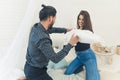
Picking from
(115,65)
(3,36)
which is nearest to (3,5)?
(3,36)

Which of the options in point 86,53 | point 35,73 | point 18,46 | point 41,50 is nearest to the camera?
point 41,50

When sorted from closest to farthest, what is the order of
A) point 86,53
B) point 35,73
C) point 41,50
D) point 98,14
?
point 41,50 < point 35,73 < point 86,53 < point 98,14

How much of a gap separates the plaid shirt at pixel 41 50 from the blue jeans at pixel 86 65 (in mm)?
605

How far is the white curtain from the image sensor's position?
2.20 metres

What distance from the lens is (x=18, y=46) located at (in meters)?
2.23

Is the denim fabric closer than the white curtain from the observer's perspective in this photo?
Yes

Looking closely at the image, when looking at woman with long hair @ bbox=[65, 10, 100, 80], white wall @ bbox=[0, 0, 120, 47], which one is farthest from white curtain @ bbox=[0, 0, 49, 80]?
woman with long hair @ bbox=[65, 10, 100, 80]

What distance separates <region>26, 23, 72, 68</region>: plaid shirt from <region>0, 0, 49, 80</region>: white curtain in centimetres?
37

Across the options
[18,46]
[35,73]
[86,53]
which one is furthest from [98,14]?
[35,73]

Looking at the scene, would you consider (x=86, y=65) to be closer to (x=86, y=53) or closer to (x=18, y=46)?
(x=86, y=53)

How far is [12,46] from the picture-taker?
2.24 metres

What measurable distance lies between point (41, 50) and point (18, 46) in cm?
57

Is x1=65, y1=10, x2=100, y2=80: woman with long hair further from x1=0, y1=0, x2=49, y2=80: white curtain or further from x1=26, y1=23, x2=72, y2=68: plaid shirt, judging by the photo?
x1=26, y1=23, x2=72, y2=68: plaid shirt

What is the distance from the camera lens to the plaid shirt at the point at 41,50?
1.70m
